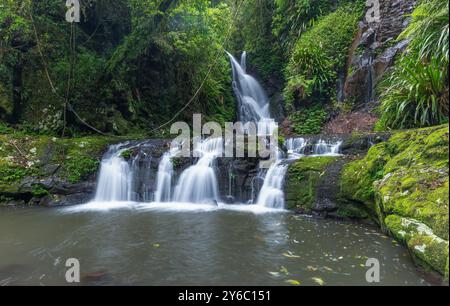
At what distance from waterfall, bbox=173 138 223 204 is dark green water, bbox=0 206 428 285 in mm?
1276

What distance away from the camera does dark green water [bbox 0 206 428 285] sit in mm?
3379

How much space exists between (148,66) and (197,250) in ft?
30.4

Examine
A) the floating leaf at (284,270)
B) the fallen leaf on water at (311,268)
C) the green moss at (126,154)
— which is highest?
the green moss at (126,154)

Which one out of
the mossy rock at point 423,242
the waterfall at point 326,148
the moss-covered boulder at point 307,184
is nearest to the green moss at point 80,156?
the moss-covered boulder at point 307,184

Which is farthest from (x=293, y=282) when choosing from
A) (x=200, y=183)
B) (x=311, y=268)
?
(x=200, y=183)

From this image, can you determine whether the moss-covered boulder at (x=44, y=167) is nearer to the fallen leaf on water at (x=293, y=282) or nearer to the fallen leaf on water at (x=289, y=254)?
the fallen leaf on water at (x=289, y=254)

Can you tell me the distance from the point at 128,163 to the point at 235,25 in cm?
1233

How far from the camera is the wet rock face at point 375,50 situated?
1072 centimetres

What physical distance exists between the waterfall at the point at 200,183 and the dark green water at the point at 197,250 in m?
1.28

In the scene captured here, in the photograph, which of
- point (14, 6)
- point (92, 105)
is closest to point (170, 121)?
point (92, 105)

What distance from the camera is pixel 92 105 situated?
10.6 metres

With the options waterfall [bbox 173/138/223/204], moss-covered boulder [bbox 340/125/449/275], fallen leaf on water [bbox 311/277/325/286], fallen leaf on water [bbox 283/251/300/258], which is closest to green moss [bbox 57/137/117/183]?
waterfall [bbox 173/138/223/204]
